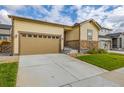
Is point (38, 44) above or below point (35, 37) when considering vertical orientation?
below

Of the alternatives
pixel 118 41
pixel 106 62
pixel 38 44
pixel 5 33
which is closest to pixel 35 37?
pixel 38 44

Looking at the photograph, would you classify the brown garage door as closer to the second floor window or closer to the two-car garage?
the two-car garage

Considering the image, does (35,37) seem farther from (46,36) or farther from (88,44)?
(88,44)

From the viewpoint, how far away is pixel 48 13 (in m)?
17.4

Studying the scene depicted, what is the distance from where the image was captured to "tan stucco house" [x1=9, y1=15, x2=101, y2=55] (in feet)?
39.5

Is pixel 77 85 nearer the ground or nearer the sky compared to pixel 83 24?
nearer the ground

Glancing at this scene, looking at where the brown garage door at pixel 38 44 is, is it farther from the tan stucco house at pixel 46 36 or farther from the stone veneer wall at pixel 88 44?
the stone veneer wall at pixel 88 44

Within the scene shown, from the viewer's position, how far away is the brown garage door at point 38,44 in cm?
1234

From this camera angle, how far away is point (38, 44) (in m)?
13.2

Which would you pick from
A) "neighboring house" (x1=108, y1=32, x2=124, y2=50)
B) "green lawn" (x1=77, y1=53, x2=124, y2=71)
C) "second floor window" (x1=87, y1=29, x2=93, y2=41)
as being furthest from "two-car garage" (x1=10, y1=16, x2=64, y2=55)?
"neighboring house" (x1=108, y1=32, x2=124, y2=50)

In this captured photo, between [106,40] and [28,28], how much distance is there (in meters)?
20.6

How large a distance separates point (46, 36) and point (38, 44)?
4.91ft
